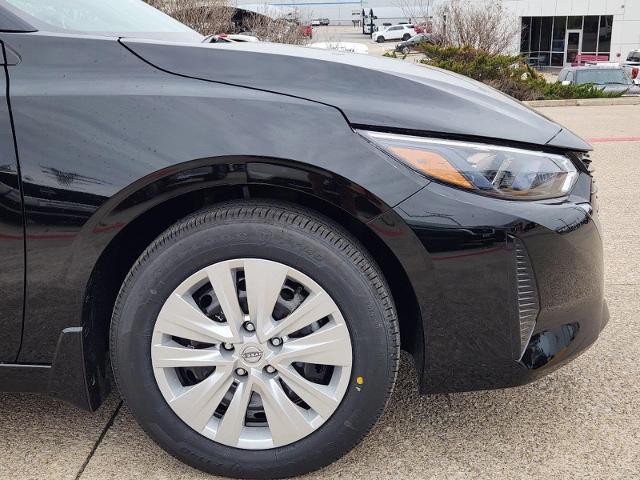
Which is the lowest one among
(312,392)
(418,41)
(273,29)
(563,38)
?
(563,38)

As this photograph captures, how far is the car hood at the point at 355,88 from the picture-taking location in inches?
78.9

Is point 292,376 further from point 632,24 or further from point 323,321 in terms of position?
point 632,24

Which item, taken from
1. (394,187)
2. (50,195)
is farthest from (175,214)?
(394,187)

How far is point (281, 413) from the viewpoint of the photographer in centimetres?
205

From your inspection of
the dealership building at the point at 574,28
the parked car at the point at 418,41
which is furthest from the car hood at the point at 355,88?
the dealership building at the point at 574,28

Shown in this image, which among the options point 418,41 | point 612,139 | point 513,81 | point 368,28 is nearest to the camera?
point 612,139

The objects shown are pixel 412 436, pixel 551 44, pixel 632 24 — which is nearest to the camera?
pixel 412 436

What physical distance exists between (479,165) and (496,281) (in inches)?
13.6

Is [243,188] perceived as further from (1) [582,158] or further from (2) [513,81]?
(2) [513,81]

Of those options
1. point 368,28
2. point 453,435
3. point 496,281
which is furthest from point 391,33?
point 496,281

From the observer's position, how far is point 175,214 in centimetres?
214

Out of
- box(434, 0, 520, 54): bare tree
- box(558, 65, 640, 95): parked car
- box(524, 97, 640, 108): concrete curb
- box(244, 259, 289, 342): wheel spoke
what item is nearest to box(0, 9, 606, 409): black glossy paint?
box(244, 259, 289, 342): wheel spoke

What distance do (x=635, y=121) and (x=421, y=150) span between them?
1075cm

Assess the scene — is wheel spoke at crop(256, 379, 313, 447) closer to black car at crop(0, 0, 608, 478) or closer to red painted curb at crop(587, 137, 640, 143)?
black car at crop(0, 0, 608, 478)
